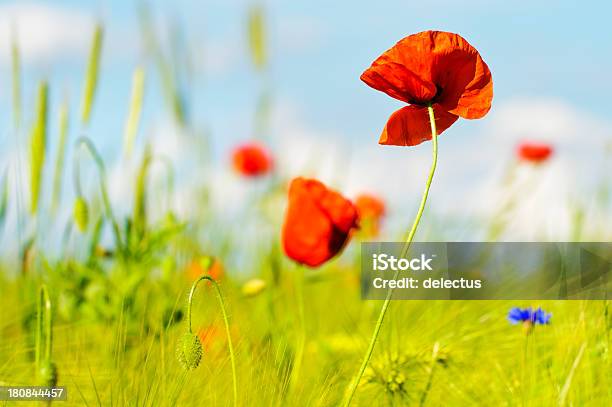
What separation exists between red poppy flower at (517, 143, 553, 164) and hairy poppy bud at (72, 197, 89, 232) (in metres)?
1.02

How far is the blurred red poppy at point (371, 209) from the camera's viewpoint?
1.47m

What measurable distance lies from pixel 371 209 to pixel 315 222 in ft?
2.43

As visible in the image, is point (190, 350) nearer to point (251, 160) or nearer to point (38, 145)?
point (38, 145)

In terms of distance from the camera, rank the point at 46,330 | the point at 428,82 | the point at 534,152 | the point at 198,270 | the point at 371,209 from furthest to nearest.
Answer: the point at 534,152 < the point at 371,209 < the point at 198,270 < the point at 46,330 < the point at 428,82

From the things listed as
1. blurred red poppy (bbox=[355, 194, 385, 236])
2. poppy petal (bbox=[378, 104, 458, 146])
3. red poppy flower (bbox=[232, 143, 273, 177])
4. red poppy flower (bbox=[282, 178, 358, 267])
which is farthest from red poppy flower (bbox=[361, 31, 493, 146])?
red poppy flower (bbox=[232, 143, 273, 177])

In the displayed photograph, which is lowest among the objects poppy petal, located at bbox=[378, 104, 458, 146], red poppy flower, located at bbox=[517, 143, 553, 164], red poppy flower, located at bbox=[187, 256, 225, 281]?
red poppy flower, located at bbox=[187, 256, 225, 281]

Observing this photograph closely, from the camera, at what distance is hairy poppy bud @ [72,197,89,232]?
3.67 ft

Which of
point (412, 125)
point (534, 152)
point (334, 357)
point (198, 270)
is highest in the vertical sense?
point (534, 152)

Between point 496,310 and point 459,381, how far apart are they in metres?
0.17

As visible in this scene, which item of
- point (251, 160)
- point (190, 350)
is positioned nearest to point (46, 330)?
point (190, 350)

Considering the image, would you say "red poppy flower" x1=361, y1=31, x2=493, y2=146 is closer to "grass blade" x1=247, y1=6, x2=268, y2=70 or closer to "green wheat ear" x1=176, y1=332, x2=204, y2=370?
"green wheat ear" x1=176, y1=332, x2=204, y2=370

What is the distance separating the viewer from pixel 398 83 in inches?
25.0

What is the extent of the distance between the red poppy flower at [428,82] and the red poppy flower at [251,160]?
1.05 meters

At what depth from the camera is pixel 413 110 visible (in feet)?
2.21
